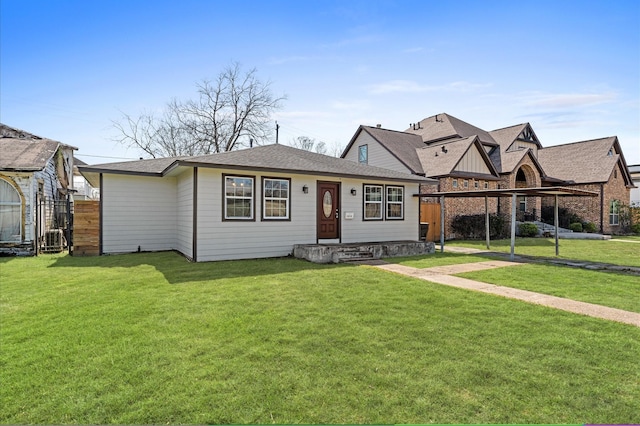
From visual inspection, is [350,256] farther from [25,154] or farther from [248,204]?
[25,154]

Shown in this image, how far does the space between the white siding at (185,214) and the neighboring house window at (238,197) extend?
1036 mm

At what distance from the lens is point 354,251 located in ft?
33.4

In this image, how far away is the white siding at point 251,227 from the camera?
924 centimetres

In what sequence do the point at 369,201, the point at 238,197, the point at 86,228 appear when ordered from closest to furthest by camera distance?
the point at 238,197 → the point at 86,228 → the point at 369,201

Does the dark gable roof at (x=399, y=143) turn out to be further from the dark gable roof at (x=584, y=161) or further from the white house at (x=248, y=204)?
the dark gable roof at (x=584, y=161)

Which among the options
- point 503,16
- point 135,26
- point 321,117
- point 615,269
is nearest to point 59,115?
point 321,117

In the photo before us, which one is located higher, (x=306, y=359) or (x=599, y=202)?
(x=599, y=202)

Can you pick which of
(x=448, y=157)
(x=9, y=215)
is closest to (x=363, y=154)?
(x=448, y=157)

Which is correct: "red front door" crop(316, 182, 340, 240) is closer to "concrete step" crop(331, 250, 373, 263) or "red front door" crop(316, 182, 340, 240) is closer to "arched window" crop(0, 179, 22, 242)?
"concrete step" crop(331, 250, 373, 263)

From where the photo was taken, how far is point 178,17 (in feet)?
29.1

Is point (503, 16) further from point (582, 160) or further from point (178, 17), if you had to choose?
point (582, 160)

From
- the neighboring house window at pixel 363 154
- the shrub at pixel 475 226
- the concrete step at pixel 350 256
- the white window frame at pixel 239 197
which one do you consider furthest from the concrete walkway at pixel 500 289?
the neighboring house window at pixel 363 154

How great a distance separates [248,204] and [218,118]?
21.8 m

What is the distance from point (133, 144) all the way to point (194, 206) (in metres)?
23.6
